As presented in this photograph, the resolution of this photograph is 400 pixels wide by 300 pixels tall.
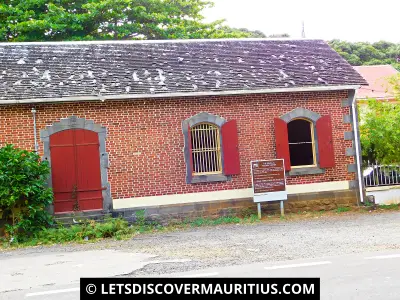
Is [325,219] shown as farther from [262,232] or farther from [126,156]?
[126,156]

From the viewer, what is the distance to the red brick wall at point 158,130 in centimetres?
1314

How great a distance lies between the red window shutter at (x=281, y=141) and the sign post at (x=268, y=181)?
1.76 feet

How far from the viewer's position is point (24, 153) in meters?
12.2

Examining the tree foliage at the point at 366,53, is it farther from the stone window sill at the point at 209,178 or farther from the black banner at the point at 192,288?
the black banner at the point at 192,288

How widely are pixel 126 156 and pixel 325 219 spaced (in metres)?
5.44

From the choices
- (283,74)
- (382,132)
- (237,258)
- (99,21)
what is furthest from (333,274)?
(99,21)

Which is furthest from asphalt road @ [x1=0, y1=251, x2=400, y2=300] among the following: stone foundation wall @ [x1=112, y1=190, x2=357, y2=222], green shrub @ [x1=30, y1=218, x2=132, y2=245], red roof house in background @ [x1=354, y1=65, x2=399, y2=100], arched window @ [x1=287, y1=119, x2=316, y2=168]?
red roof house in background @ [x1=354, y1=65, x2=399, y2=100]

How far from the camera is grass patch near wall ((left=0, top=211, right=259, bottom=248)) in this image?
1182 cm

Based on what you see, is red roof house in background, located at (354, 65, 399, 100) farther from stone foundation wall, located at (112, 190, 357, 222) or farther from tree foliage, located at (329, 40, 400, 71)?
stone foundation wall, located at (112, 190, 357, 222)

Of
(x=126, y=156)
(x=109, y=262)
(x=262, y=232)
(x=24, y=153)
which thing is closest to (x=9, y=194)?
(x=24, y=153)

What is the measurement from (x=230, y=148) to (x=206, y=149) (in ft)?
2.16

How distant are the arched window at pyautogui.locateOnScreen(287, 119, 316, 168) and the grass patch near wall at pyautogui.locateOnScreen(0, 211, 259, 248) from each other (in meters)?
2.41

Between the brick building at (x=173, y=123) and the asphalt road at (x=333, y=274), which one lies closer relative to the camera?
A: the asphalt road at (x=333, y=274)

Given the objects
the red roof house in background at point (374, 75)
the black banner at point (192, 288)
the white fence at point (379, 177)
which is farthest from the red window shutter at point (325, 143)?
the red roof house in background at point (374, 75)
